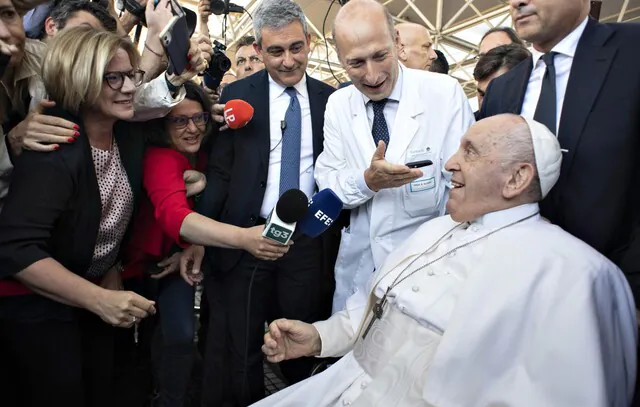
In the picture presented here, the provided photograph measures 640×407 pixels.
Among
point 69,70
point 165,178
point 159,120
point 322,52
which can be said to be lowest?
point 322,52

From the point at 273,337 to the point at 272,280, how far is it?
0.61 metres

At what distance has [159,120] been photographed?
224 cm

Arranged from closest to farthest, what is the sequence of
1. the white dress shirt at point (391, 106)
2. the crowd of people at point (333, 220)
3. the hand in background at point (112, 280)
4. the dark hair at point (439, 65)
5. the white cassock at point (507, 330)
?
the white cassock at point (507, 330), the crowd of people at point (333, 220), the hand in background at point (112, 280), the white dress shirt at point (391, 106), the dark hair at point (439, 65)

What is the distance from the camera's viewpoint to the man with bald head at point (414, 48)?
3375mm

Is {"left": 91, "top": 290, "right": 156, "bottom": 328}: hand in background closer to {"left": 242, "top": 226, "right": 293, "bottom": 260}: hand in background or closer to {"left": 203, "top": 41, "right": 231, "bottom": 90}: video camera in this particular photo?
{"left": 242, "top": 226, "right": 293, "bottom": 260}: hand in background

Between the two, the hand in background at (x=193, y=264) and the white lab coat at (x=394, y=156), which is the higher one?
the white lab coat at (x=394, y=156)

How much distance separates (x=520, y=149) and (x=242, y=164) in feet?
3.83

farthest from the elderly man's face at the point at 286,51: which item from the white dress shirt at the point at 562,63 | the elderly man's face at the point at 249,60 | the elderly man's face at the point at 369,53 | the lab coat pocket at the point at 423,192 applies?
the elderly man's face at the point at 249,60

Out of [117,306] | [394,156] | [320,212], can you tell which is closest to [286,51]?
[394,156]

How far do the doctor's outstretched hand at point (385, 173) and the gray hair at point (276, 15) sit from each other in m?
0.78

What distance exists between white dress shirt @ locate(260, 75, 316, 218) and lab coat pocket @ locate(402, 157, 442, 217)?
0.46 m

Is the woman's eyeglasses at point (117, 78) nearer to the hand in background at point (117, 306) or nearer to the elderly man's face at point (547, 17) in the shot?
the hand in background at point (117, 306)

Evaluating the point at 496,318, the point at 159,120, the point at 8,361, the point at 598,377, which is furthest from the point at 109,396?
the point at 598,377

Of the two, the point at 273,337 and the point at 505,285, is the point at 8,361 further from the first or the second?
the point at 505,285
